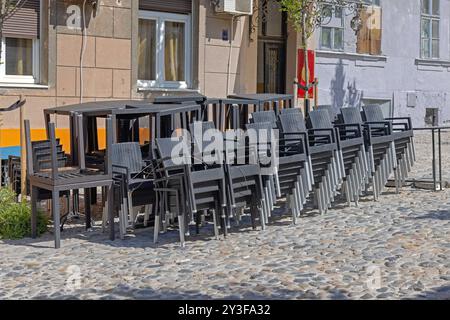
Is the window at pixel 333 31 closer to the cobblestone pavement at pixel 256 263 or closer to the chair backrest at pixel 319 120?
the chair backrest at pixel 319 120

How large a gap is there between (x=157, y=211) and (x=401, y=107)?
51.6 ft

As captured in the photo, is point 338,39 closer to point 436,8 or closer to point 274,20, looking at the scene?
point 274,20

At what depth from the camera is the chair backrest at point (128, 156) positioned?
331 inches

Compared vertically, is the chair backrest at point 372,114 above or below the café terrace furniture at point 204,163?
above

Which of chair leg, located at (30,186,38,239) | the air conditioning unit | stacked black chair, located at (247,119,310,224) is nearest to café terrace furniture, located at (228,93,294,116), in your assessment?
stacked black chair, located at (247,119,310,224)

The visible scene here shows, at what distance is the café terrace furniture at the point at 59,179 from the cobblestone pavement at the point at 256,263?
0.32m

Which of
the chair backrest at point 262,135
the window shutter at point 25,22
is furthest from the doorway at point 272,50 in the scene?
the chair backrest at point 262,135

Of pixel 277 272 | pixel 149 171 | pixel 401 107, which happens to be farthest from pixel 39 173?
pixel 401 107

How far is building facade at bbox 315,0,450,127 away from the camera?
20266 millimetres

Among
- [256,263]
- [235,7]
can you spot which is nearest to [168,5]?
[235,7]

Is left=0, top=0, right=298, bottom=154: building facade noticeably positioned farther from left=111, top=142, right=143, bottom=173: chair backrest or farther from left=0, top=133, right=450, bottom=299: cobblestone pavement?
→ left=0, top=133, right=450, bottom=299: cobblestone pavement

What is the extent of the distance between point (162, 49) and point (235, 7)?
167 centimetres

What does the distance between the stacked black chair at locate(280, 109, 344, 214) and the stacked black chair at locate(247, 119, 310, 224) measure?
22cm

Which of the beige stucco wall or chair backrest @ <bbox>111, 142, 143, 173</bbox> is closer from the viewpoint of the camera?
chair backrest @ <bbox>111, 142, 143, 173</bbox>
